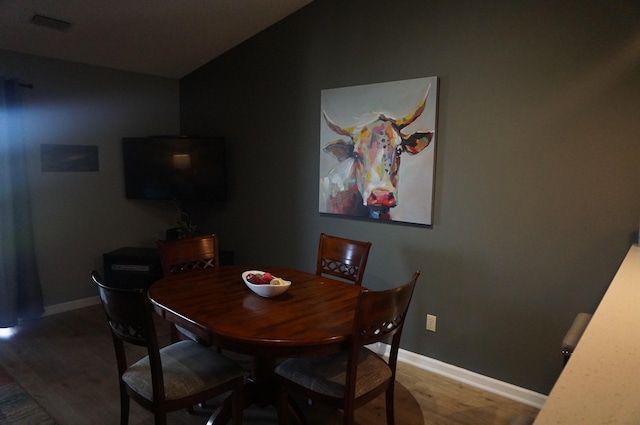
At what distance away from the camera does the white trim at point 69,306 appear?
3777 mm

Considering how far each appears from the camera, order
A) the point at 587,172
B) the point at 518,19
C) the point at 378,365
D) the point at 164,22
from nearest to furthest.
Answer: the point at 378,365 < the point at 587,172 < the point at 518,19 < the point at 164,22

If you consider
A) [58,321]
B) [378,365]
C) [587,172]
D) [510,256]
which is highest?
[587,172]

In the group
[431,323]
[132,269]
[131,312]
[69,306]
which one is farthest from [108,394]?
[431,323]

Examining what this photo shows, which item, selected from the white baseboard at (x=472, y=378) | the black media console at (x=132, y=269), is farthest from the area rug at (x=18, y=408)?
the white baseboard at (x=472, y=378)

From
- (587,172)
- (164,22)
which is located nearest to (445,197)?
(587,172)

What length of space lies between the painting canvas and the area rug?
7.44 ft

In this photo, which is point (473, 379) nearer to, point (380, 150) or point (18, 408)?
point (380, 150)

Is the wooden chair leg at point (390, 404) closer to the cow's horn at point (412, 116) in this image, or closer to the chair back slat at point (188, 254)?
the chair back slat at point (188, 254)

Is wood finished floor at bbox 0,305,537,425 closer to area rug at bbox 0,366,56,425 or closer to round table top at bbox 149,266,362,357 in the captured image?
area rug at bbox 0,366,56,425

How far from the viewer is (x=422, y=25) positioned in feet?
9.16

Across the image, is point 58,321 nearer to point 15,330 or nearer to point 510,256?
point 15,330

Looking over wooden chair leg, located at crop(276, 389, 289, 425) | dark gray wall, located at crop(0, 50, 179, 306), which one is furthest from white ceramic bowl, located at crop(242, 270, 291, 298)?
dark gray wall, located at crop(0, 50, 179, 306)

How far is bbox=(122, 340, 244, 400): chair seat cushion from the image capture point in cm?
177

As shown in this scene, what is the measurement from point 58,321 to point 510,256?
3.75 m
